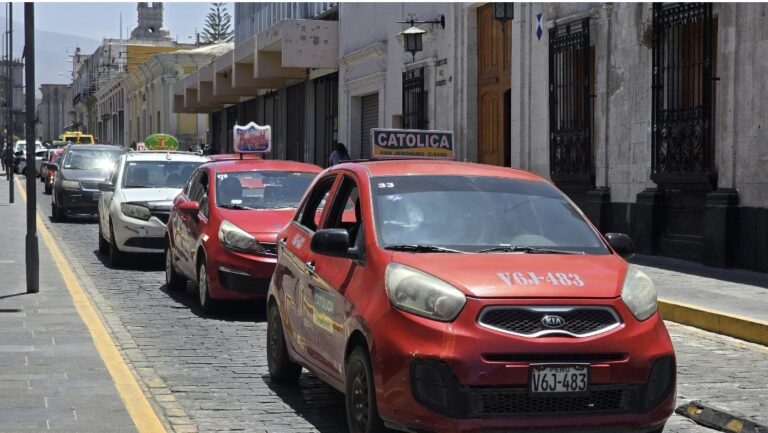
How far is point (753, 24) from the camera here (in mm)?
15141

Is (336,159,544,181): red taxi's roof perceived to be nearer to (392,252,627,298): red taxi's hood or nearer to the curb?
(392,252,627,298): red taxi's hood

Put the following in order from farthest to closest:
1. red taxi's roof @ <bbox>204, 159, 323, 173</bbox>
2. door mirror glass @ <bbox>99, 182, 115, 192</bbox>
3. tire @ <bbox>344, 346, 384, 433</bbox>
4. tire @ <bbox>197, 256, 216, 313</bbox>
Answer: door mirror glass @ <bbox>99, 182, 115, 192</bbox> < red taxi's roof @ <bbox>204, 159, 323, 173</bbox> < tire @ <bbox>197, 256, 216, 313</bbox> < tire @ <bbox>344, 346, 384, 433</bbox>

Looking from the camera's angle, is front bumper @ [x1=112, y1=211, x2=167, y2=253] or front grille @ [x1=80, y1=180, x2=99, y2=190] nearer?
front bumper @ [x1=112, y1=211, x2=167, y2=253]

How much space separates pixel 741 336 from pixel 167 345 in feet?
16.8

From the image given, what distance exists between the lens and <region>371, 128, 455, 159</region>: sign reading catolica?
1631 centimetres

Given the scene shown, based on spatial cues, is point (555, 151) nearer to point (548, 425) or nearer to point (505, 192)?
point (505, 192)

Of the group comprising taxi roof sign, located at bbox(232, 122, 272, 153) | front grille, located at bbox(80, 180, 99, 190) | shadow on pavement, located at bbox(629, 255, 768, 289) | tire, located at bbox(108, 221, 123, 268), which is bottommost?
shadow on pavement, located at bbox(629, 255, 768, 289)

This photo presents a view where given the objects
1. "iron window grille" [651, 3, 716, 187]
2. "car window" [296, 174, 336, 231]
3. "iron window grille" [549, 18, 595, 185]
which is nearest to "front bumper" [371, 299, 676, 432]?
"car window" [296, 174, 336, 231]

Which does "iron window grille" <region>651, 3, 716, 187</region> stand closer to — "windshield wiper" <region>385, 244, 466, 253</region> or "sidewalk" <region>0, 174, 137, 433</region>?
"sidewalk" <region>0, 174, 137, 433</region>

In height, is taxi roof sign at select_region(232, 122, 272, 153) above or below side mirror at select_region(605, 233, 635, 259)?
above

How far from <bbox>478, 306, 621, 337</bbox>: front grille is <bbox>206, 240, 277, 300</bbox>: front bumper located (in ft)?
19.6

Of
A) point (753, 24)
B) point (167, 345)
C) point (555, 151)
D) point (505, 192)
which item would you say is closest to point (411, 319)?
point (505, 192)

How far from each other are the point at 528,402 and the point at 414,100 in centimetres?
2295

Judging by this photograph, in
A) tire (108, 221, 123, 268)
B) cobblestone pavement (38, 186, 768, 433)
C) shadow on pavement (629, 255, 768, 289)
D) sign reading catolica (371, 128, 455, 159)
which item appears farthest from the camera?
tire (108, 221, 123, 268)
